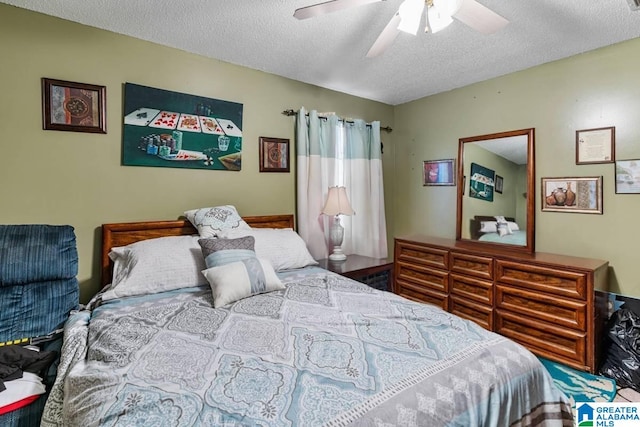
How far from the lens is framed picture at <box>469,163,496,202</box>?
3004mm

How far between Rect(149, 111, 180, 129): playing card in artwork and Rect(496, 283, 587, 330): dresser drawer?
9.33 ft

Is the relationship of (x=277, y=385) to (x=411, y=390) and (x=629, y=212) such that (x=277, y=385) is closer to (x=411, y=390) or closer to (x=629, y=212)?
(x=411, y=390)

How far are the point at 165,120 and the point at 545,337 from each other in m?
3.21

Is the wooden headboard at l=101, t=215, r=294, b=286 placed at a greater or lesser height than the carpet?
greater

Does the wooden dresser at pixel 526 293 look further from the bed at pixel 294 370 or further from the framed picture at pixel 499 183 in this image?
the bed at pixel 294 370

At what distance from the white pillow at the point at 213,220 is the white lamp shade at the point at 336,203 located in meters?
0.89

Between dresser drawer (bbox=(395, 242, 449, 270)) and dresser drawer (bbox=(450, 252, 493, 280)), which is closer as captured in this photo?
dresser drawer (bbox=(450, 252, 493, 280))

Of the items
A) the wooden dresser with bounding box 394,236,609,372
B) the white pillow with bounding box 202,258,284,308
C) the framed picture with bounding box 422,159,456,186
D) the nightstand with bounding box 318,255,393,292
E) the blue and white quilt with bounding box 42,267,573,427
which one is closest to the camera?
the blue and white quilt with bounding box 42,267,573,427

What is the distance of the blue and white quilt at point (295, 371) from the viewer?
91 cm

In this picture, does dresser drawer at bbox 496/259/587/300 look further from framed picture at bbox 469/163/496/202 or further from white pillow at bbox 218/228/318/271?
white pillow at bbox 218/228/318/271

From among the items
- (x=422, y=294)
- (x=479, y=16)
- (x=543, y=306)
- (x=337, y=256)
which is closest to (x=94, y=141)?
(x=337, y=256)

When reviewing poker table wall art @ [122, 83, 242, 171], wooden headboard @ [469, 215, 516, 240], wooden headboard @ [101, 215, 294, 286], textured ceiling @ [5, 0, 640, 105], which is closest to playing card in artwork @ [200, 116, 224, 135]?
poker table wall art @ [122, 83, 242, 171]

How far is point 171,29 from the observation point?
7.03 feet

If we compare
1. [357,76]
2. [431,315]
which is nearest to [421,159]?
[357,76]
